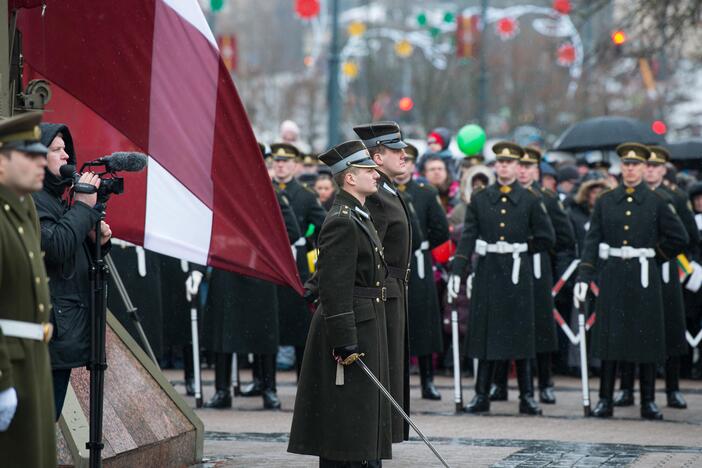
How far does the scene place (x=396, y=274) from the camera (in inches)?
324

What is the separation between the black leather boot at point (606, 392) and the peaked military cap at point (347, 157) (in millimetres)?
4171

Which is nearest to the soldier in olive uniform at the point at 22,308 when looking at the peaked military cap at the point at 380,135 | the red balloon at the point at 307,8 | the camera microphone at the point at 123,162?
the camera microphone at the point at 123,162

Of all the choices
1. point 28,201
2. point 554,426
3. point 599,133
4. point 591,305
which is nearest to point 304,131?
point 599,133

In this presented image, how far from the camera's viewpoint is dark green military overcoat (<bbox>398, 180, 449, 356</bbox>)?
483 inches

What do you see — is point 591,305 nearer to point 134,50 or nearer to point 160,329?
point 160,329

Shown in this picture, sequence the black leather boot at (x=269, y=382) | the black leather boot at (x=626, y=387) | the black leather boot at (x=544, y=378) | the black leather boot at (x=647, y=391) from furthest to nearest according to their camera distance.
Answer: the black leather boot at (x=544, y=378) → the black leather boot at (x=626, y=387) → the black leather boot at (x=269, y=382) → the black leather boot at (x=647, y=391)

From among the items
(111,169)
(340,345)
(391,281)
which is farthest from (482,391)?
(111,169)

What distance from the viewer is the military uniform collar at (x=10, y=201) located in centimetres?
539

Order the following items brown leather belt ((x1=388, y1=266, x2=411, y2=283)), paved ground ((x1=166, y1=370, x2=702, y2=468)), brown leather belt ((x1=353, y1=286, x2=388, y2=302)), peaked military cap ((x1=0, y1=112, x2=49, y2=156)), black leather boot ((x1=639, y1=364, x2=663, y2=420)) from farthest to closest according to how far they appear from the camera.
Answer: black leather boot ((x1=639, y1=364, x2=663, y2=420)) < paved ground ((x1=166, y1=370, x2=702, y2=468)) < brown leather belt ((x1=388, y1=266, x2=411, y2=283)) < brown leather belt ((x1=353, y1=286, x2=388, y2=302)) < peaked military cap ((x1=0, y1=112, x2=49, y2=156))

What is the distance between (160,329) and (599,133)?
24.7 ft

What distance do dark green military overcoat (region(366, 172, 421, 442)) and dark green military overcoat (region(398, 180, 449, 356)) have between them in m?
3.71

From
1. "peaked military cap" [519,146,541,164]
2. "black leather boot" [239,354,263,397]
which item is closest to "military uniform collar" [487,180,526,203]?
"peaked military cap" [519,146,541,164]

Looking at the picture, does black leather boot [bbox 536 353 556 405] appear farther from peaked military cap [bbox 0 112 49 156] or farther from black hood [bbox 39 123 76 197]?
peaked military cap [bbox 0 112 49 156]

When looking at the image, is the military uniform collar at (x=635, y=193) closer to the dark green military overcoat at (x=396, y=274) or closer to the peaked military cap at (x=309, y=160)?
the dark green military overcoat at (x=396, y=274)
